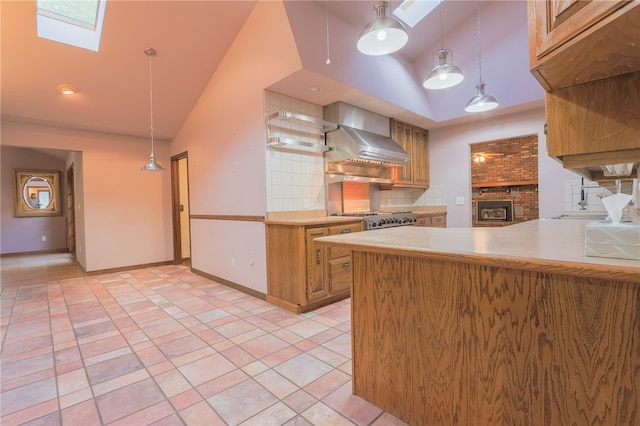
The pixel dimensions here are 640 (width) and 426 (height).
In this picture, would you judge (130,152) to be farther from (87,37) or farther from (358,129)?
(358,129)

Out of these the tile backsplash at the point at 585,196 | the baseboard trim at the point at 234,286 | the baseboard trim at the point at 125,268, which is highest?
the tile backsplash at the point at 585,196

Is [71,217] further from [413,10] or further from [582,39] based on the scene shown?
[582,39]

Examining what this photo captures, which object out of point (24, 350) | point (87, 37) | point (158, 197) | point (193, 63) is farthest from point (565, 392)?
Answer: point (158, 197)

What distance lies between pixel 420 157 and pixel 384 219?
2086 millimetres

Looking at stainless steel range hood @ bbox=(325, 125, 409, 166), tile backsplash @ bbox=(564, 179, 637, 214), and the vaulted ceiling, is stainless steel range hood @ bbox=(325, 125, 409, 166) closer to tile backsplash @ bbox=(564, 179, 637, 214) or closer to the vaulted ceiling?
the vaulted ceiling

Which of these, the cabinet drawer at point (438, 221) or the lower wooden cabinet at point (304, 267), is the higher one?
the cabinet drawer at point (438, 221)

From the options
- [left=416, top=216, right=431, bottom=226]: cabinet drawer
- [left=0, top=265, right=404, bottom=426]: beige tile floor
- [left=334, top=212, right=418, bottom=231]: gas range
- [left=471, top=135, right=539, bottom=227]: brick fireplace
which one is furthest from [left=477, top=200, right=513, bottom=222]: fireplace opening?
[left=0, top=265, right=404, bottom=426]: beige tile floor

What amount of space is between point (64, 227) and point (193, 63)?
22.4ft

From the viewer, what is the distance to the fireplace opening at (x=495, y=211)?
7.50 metres

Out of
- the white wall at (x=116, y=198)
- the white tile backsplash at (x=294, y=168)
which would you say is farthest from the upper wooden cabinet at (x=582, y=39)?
the white wall at (x=116, y=198)

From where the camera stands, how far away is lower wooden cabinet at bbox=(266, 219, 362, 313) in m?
3.02

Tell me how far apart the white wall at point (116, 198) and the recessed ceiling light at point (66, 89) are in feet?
3.49

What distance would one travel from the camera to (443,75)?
250 cm

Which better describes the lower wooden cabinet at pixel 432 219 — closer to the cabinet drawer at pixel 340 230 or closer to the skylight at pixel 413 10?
the cabinet drawer at pixel 340 230
